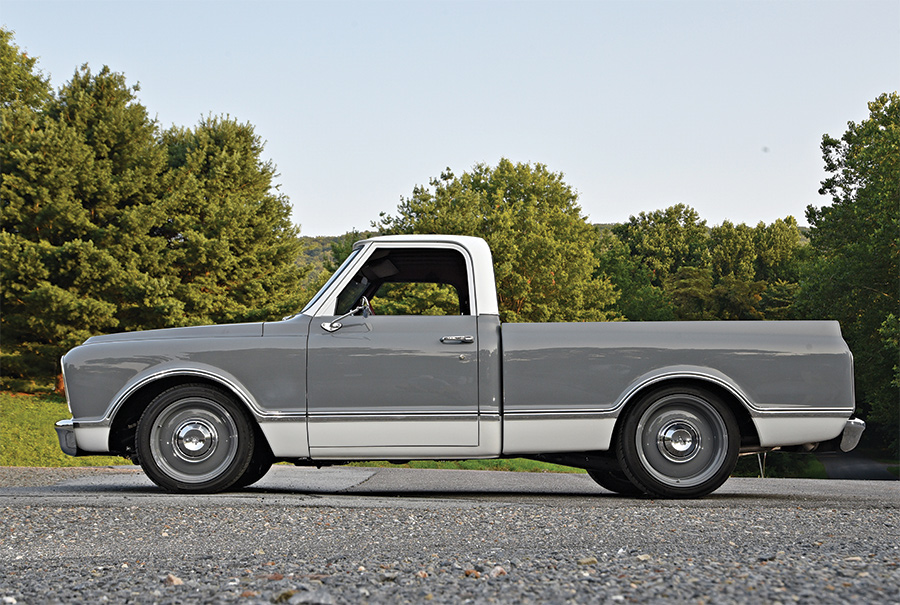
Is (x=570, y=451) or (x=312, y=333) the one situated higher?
(x=312, y=333)

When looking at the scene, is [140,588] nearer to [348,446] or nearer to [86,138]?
[348,446]

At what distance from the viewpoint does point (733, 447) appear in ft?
22.2

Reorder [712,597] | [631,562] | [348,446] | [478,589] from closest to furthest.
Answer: [712,597], [478,589], [631,562], [348,446]

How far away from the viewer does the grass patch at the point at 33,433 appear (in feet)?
71.9

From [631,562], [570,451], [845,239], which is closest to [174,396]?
[570,451]

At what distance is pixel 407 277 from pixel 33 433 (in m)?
21.7

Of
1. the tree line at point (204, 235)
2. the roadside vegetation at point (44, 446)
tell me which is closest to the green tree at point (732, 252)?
the tree line at point (204, 235)

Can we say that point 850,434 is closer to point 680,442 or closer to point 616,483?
point 680,442

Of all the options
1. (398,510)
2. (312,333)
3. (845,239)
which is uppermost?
(845,239)

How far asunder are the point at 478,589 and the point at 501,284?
1216 inches

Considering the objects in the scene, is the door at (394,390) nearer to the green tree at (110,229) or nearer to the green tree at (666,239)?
the green tree at (110,229)

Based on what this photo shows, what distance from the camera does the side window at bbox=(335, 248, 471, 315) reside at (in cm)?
729

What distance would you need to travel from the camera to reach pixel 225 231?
33.6m

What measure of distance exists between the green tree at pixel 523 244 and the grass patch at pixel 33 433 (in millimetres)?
13546
